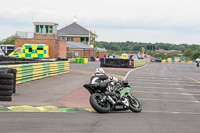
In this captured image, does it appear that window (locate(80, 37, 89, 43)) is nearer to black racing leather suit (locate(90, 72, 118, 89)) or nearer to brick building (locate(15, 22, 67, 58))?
brick building (locate(15, 22, 67, 58))

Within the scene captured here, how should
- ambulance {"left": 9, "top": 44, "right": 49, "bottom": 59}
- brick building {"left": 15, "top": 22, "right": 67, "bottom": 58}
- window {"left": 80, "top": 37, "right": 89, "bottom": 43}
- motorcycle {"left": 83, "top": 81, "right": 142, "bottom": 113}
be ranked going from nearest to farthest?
motorcycle {"left": 83, "top": 81, "right": 142, "bottom": 113}, ambulance {"left": 9, "top": 44, "right": 49, "bottom": 59}, brick building {"left": 15, "top": 22, "right": 67, "bottom": 58}, window {"left": 80, "top": 37, "right": 89, "bottom": 43}

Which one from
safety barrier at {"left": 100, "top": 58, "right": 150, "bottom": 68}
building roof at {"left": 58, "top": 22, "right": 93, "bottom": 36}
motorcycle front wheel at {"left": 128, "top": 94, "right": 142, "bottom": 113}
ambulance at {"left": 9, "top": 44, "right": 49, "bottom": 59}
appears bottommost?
motorcycle front wheel at {"left": 128, "top": 94, "right": 142, "bottom": 113}

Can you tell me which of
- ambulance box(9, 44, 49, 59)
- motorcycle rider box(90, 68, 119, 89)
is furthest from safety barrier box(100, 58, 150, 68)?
motorcycle rider box(90, 68, 119, 89)

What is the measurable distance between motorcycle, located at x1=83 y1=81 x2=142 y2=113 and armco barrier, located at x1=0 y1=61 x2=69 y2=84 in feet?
23.3

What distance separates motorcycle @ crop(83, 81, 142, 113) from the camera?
9060 millimetres

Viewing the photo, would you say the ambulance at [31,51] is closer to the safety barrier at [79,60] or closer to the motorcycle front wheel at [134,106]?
the safety barrier at [79,60]

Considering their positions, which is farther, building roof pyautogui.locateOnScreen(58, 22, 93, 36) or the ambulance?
building roof pyautogui.locateOnScreen(58, 22, 93, 36)

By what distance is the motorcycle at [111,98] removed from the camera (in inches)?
357

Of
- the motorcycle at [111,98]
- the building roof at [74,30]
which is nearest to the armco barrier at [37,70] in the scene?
the motorcycle at [111,98]

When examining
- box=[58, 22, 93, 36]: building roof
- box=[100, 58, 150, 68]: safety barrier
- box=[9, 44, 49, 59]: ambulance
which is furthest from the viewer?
box=[58, 22, 93, 36]: building roof

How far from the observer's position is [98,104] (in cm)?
909

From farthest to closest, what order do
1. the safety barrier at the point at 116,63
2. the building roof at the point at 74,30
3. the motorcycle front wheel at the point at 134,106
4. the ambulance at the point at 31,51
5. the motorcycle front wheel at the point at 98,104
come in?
the building roof at the point at 74,30
the ambulance at the point at 31,51
the safety barrier at the point at 116,63
the motorcycle front wheel at the point at 134,106
the motorcycle front wheel at the point at 98,104

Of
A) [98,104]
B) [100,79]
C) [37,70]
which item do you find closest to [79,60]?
[37,70]

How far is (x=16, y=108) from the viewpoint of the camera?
9328 millimetres
